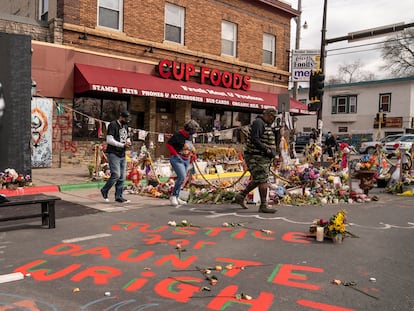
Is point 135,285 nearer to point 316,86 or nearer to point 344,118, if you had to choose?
point 316,86

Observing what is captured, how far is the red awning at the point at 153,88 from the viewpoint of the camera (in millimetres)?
13914

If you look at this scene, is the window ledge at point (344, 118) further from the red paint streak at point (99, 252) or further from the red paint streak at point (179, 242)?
the red paint streak at point (99, 252)

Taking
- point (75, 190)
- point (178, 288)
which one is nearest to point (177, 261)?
point (178, 288)

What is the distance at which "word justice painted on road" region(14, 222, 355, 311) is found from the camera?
3475mm

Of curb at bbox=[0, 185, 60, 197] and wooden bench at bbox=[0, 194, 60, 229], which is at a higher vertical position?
wooden bench at bbox=[0, 194, 60, 229]

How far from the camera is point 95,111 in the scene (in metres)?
15.5

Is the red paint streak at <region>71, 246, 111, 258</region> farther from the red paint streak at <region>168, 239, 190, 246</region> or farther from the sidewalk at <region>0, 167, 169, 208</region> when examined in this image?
the sidewalk at <region>0, 167, 169, 208</region>

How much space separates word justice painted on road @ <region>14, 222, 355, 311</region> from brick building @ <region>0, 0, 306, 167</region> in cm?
803

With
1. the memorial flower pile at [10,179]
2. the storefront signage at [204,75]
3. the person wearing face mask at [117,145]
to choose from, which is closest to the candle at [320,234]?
the person wearing face mask at [117,145]

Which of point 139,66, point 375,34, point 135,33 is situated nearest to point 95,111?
point 139,66

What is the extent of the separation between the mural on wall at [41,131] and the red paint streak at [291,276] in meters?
11.1

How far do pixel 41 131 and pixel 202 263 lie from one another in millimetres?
10614

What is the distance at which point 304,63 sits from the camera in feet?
62.7

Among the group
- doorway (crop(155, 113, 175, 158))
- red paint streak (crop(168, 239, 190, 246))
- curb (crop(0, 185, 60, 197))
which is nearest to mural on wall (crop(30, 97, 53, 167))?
curb (crop(0, 185, 60, 197))
